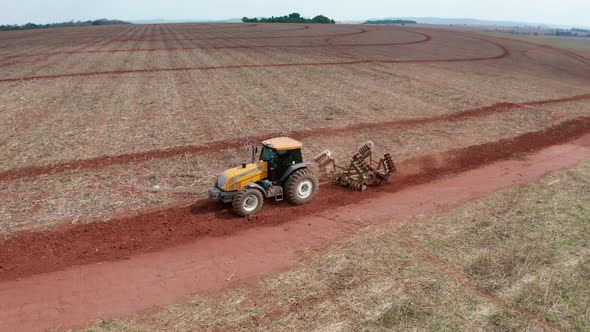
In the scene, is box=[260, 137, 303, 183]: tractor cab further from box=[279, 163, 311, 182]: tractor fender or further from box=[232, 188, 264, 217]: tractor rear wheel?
box=[232, 188, 264, 217]: tractor rear wheel

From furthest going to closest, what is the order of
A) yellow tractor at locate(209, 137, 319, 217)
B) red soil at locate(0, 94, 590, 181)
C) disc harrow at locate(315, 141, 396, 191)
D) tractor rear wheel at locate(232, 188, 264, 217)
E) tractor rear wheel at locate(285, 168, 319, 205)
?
red soil at locate(0, 94, 590, 181) → disc harrow at locate(315, 141, 396, 191) → tractor rear wheel at locate(285, 168, 319, 205) → yellow tractor at locate(209, 137, 319, 217) → tractor rear wheel at locate(232, 188, 264, 217)

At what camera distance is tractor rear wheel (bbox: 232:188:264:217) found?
1095 centimetres

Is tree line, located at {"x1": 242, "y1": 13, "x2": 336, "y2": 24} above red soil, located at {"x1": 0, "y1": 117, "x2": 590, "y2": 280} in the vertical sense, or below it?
above

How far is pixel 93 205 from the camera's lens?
472 inches

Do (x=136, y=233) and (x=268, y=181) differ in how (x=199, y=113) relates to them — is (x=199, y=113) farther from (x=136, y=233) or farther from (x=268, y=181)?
(x=136, y=233)

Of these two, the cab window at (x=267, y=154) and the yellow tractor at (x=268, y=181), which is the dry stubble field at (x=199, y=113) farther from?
the cab window at (x=267, y=154)

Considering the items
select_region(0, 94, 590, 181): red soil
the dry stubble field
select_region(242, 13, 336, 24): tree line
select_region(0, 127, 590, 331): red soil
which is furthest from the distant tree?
select_region(0, 127, 590, 331): red soil

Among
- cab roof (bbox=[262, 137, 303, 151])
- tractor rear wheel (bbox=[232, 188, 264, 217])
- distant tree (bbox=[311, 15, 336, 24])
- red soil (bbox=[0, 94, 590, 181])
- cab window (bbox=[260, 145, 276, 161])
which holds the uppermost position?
distant tree (bbox=[311, 15, 336, 24])

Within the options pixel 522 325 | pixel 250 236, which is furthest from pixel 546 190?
pixel 250 236

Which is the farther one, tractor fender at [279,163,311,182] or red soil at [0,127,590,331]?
tractor fender at [279,163,311,182]

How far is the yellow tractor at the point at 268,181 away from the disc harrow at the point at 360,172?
4.58ft

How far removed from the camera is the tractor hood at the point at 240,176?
36.2 feet


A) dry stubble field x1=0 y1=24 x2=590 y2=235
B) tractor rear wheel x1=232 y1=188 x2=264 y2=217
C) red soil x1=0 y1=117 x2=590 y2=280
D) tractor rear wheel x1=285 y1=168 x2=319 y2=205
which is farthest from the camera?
dry stubble field x1=0 y1=24 x2=590 y2=235

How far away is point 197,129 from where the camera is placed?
1917 centimetres
